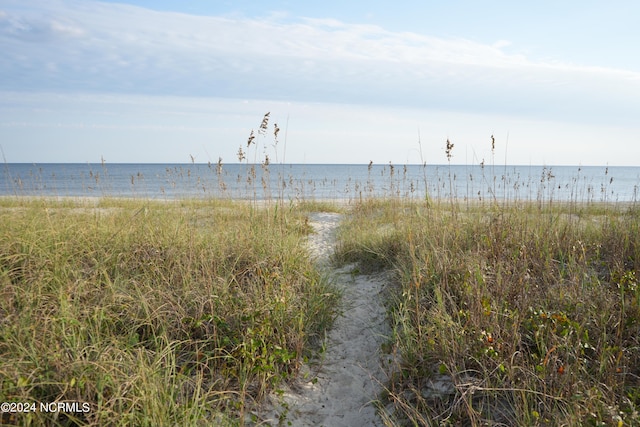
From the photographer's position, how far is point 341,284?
5.14m

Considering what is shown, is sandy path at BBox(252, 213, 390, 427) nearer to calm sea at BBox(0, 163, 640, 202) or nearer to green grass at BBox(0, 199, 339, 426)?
green grass at BBox(0, 199, 339, 426)

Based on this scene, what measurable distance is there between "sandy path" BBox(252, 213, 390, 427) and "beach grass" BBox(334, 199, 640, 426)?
22 centimetres

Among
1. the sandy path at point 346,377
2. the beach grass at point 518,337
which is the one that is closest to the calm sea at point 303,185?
the beach grass at point 518,337

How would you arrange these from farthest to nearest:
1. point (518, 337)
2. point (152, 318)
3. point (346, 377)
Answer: point (346, 377) < point (152, 318) < point (518, 337)

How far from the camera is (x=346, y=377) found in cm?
352

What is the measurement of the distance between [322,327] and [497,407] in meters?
1.77

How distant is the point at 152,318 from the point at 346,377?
165 centimetres

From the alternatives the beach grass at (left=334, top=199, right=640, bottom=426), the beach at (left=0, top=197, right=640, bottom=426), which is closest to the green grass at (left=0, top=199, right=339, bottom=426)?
the beach at (left=0, top=197, right=640, bottom=426)

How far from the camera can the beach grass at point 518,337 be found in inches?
98.7

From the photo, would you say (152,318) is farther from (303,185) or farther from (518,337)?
(303,185)

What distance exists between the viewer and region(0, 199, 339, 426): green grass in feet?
7.72

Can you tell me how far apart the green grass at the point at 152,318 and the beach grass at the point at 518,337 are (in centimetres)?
101

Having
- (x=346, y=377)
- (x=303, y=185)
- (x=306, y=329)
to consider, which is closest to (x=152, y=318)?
(x=306, y=329)

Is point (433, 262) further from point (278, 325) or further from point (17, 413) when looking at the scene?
point (17, 413)
